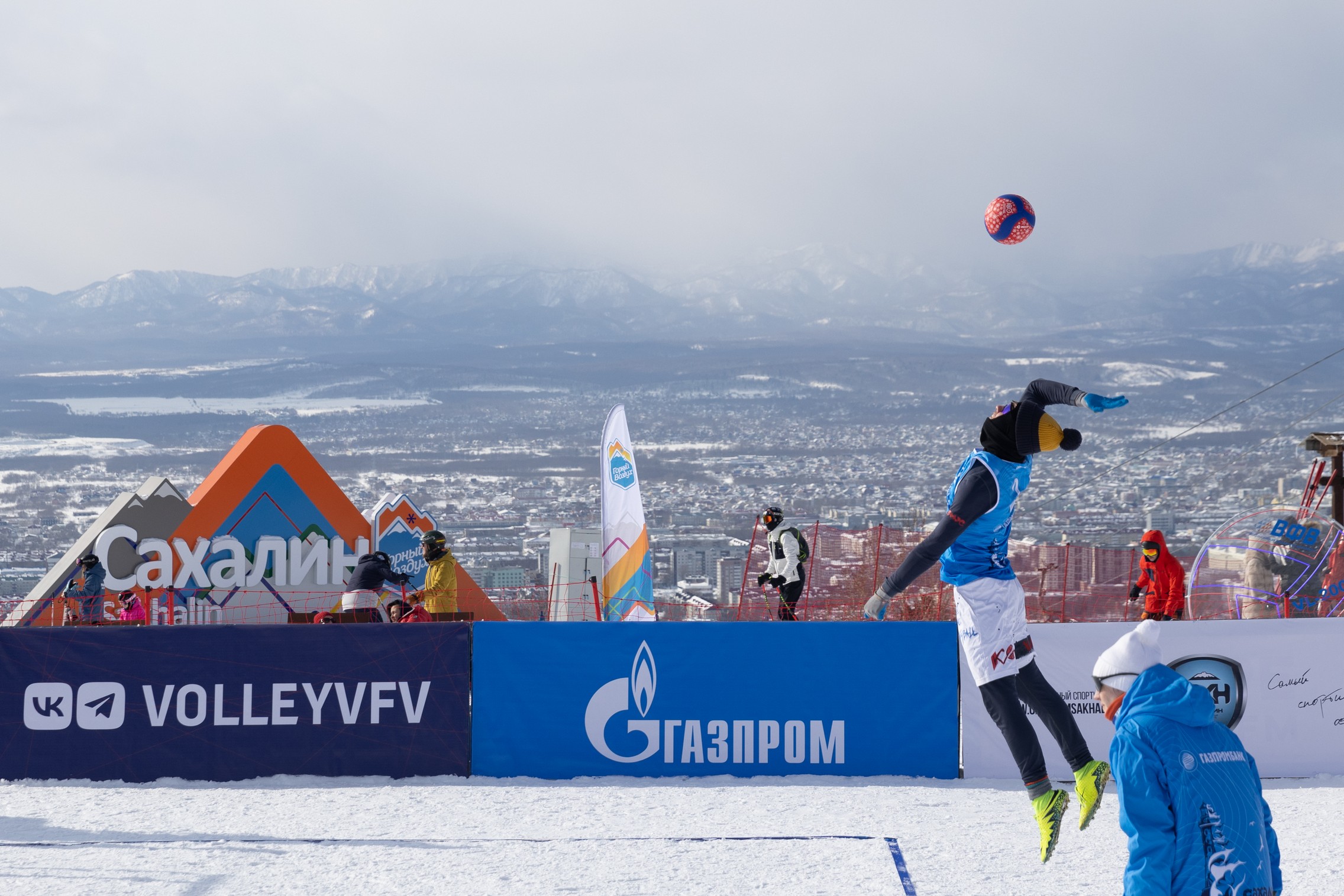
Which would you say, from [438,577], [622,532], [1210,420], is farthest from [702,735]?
[1210,420]

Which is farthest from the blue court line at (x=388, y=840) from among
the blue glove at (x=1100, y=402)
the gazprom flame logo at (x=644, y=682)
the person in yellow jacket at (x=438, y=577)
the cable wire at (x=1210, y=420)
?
the cable wire at (x=1210, y=420)

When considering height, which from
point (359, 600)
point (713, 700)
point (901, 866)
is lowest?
point (901, 866)

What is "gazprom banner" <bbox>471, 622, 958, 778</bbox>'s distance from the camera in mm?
10047

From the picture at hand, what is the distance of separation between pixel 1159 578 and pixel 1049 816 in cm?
710

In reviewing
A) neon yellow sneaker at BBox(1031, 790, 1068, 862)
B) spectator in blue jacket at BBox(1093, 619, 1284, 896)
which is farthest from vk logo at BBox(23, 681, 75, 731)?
spectator in blue jacket at BBox(1093, 619, 1284, 896)

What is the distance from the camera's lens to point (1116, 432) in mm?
167750

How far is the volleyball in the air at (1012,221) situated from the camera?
803cm

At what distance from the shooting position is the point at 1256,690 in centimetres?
1018

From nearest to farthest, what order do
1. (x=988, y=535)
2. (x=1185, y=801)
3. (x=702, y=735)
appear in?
1. (x=1185, y=801)
2. (x=988, y=535)
3. (x=702, y=735)

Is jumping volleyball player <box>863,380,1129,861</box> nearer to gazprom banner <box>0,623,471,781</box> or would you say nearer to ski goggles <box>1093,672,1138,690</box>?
ski goggles <box>1093,672,1138,690</box>

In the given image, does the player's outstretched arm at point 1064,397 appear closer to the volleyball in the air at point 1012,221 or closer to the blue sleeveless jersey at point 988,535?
the blue sleeveless jersey at point 988,535

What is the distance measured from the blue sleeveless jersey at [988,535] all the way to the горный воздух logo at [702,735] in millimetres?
4613

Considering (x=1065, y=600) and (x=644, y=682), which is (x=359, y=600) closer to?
(x=644, y=682)

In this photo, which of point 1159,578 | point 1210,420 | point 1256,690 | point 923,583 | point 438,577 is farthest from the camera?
point 1210,420
